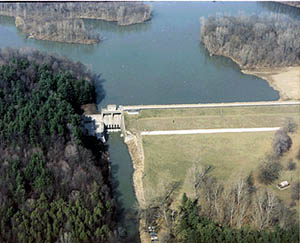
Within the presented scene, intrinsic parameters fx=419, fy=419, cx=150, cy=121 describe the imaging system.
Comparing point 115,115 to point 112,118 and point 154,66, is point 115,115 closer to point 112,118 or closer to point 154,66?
point 112,118

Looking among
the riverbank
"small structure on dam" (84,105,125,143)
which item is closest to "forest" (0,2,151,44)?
Answer: the riverbank

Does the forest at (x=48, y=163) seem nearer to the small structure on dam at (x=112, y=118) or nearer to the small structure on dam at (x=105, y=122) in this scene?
the small structure on dam at (x=105, y=122)

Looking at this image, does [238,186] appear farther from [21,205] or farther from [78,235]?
[21,205]

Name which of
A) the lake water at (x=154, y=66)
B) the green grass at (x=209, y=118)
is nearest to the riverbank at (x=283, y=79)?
the lake water at (x=154, y=66)

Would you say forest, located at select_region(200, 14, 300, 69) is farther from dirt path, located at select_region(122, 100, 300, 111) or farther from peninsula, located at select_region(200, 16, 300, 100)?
dirt path, located at select_region(122, 100, 300, 111)

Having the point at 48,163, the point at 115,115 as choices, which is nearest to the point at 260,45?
the point at 115,115

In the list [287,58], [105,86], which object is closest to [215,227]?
[105,86]

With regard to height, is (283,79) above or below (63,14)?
below
